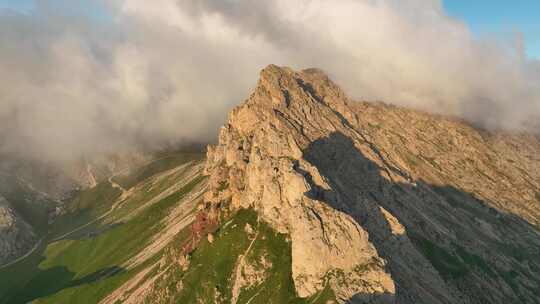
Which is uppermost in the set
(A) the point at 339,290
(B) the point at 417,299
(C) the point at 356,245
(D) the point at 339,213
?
(D) the point at 339,213

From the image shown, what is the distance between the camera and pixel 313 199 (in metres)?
192

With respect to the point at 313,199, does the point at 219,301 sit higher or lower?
lower

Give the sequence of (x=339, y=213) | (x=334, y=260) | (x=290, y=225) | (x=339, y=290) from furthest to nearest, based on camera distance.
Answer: (x=290, y=225) < (x=339, y=213) < (x=334, y=260) < (x=339, y=290)

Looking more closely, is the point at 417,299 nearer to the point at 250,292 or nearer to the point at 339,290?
the point at 339,290

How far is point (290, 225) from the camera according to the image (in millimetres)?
195625

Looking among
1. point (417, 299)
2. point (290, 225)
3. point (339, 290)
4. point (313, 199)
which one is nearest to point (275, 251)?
point (290, 225)

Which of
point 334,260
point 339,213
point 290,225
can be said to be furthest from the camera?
point 290,225

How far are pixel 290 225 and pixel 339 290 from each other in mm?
42910

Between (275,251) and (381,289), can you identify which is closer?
(381,289)

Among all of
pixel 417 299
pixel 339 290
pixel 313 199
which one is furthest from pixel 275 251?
pixel 417 299

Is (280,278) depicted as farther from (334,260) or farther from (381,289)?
(381,289)

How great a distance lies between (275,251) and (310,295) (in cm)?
3377

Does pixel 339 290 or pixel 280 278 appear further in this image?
pixel 280 278

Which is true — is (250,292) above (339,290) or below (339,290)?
above
